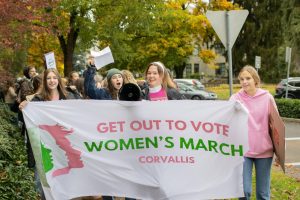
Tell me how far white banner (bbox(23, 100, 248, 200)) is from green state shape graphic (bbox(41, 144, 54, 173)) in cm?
1

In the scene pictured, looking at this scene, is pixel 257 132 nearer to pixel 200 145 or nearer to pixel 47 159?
pixel 200 145

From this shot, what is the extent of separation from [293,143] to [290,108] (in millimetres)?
7164

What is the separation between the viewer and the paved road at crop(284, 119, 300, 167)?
10.5m

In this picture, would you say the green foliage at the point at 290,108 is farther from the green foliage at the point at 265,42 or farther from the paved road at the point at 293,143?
the green foliage at the point at 265,42

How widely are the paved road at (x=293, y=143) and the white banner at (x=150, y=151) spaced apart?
17.9ft

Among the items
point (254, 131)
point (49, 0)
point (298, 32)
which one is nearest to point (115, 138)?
point (254, 131)

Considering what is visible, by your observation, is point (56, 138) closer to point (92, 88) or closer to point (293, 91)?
point (92, 88)

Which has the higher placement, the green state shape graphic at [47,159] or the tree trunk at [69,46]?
the tree trunk at [69,46]

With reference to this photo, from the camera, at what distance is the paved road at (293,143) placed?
34.4 feet

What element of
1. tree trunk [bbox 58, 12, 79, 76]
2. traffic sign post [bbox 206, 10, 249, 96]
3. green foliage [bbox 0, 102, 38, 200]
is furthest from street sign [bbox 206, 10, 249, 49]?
tree trunk [bbox 58, 12, 79, 76]

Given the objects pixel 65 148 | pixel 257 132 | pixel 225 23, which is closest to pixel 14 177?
pixel 65 148

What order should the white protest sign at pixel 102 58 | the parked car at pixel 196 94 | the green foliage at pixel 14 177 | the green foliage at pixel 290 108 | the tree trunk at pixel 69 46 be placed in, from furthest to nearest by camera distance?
the parked car at pixel 196 94
the tree trunk at pixel 69 46
the green foliage at pixel 290 108
the white protest sign at pixel 102 58
the green foliage at pixel 14 177

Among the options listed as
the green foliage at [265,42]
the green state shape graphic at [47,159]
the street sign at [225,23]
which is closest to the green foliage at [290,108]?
the street sign at [225,23]

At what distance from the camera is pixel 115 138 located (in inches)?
191
